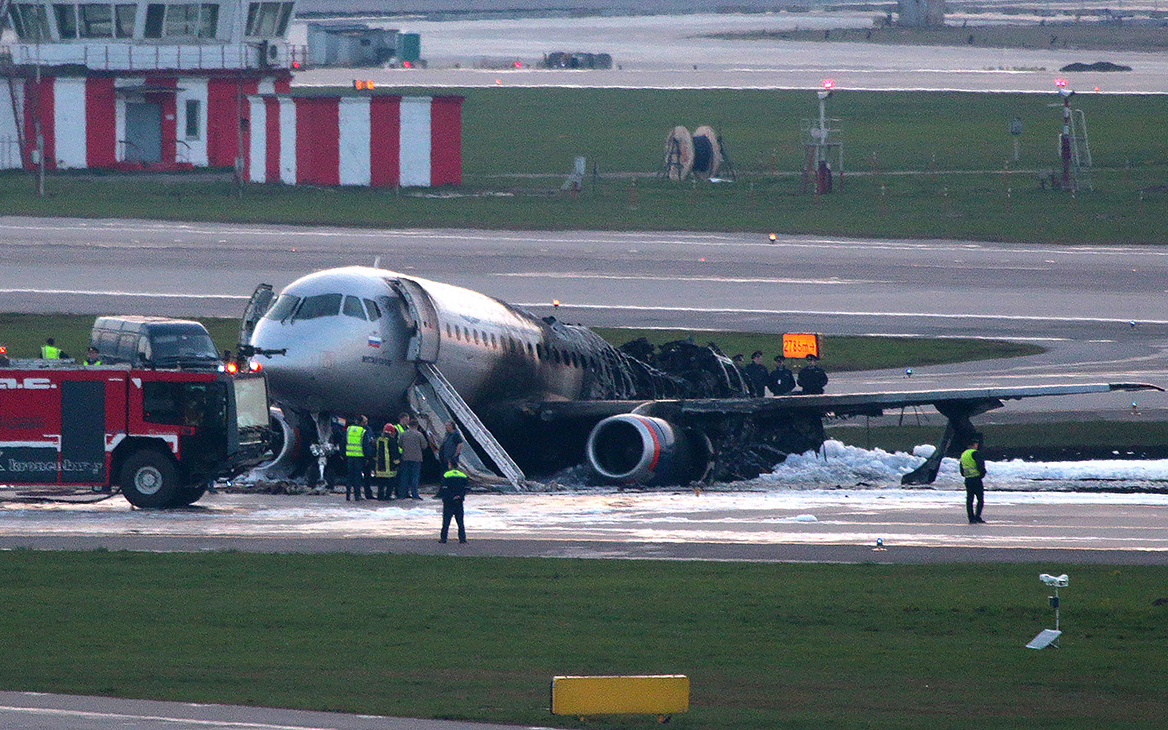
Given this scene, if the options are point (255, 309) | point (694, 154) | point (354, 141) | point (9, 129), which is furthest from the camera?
point (694, 154)

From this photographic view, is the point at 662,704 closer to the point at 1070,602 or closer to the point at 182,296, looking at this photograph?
the point at 1070,602

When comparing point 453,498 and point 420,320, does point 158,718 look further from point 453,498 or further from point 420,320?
point 420,320

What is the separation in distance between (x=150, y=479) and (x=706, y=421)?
41.8 ft

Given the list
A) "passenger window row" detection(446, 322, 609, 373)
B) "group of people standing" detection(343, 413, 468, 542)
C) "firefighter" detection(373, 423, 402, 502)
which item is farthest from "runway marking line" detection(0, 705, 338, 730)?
"passenger window row" detection(446, 322, 609, 373)

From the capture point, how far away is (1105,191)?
10450 centimetres

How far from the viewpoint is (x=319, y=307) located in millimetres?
37781

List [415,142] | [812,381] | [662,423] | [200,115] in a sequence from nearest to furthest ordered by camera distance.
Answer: [662,423]
[812,381]
[415,142]
[200,115]

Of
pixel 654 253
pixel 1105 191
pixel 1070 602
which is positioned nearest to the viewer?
pixel 1070 602

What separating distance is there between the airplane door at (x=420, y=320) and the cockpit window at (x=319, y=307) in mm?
1310

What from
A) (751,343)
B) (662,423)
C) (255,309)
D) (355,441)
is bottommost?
(355,441)

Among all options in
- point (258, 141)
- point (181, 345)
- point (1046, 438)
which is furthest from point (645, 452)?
point (258, 141)

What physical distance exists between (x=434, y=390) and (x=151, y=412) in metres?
6.27

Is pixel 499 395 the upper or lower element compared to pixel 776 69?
lower

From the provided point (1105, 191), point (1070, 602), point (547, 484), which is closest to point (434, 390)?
point (547, 484)
